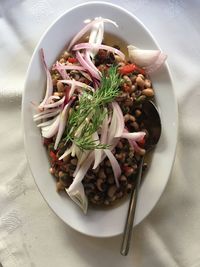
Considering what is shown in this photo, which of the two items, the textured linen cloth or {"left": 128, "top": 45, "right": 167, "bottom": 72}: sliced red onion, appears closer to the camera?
{"left": 128, "top": 45, "right": 167, "bottom": 72}: sliced red onion

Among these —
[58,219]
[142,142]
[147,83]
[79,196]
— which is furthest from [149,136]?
→ [58,219]

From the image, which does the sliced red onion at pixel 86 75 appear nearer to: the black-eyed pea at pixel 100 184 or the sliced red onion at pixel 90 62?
the sliced red onion at pixel 90 62

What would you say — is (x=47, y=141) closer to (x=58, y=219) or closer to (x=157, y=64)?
(x=58, y=219)

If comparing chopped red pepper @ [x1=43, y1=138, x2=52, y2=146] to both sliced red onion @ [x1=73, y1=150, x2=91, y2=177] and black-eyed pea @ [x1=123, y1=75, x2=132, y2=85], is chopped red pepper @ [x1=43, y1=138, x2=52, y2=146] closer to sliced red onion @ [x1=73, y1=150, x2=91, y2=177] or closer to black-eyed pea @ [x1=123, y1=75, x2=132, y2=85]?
sliced red onion @ [x1=73, y1=150, x2=91, y2=177]

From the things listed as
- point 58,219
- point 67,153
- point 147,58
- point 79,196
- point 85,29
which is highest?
point 85,29

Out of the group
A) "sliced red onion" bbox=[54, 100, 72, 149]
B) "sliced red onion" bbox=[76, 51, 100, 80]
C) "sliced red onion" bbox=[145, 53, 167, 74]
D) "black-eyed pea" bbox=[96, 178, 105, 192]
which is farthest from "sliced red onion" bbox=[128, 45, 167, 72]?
"black-eyed pea" bbox=[96, 178, 105, 192]

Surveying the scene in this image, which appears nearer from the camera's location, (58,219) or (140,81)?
(140,81)
